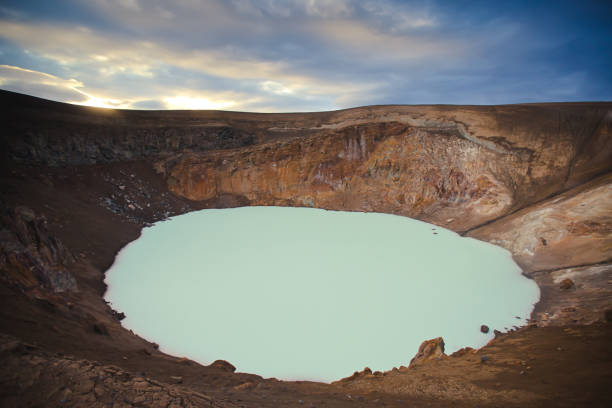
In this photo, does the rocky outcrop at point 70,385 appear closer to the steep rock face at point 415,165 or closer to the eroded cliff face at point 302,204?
the eroded cliff face at point 302,204

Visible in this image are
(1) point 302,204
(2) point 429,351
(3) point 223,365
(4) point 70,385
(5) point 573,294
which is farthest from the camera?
(1) point 302,204

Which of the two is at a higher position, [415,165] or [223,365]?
[415,165]

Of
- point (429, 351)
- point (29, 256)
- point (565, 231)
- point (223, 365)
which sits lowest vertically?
point (223, 365)

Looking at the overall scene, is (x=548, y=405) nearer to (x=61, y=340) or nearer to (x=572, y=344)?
(x=572, y=344)

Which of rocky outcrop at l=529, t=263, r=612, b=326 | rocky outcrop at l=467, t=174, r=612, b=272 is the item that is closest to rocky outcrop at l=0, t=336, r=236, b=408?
rocky outcrop at l=529, t=263, r=612, b=326

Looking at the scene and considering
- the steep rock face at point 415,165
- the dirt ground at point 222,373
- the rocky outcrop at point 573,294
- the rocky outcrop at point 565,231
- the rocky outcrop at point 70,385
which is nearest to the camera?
the rocky outcrop at point 70,385

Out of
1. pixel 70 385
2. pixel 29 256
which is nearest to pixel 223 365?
pixel 70 385

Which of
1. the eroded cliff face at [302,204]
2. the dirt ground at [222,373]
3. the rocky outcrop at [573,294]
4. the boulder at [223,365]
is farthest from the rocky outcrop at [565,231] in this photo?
the boulder at [223,365]

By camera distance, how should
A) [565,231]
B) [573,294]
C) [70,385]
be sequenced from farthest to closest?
[565,231] < [573,294] < [70,385]

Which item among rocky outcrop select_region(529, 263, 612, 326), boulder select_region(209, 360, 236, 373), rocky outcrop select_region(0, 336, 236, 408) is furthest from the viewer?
rocky outcrop select_region(529, 263, 612, 326)

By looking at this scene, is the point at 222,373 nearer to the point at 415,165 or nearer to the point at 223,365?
the point at 223,365

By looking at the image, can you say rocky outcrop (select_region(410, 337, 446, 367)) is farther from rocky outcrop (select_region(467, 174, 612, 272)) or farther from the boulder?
rocky outcrop (select_region(467, 174, 612, 272))

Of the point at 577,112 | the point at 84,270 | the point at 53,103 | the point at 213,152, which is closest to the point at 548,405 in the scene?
the point at 84,270
